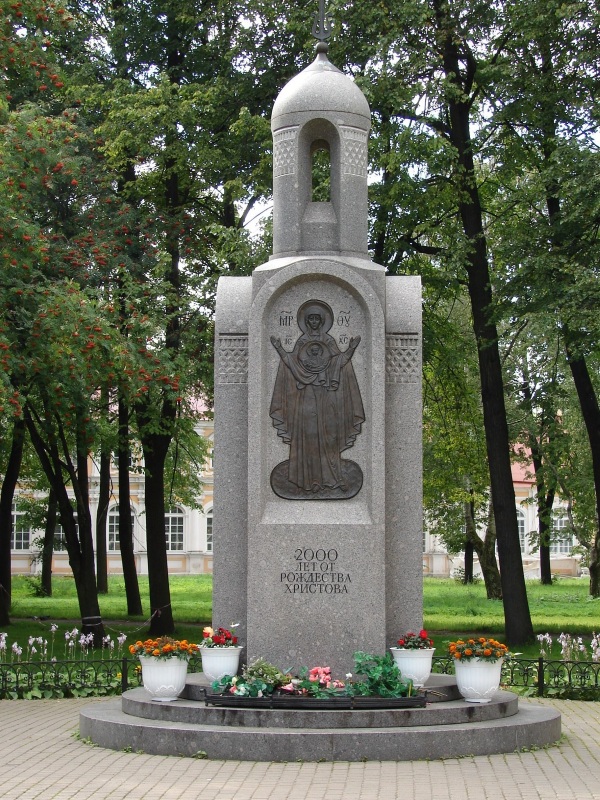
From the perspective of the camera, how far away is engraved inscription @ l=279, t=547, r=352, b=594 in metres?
11.5

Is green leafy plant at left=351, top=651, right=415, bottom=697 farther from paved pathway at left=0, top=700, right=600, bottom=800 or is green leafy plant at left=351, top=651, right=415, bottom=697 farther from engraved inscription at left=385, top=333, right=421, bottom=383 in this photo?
engraved inscription at left=385, top=333, right=421, bottom=383

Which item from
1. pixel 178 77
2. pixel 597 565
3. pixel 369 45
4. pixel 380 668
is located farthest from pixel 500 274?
pixel 597 565

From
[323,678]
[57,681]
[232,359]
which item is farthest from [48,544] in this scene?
[323,678]

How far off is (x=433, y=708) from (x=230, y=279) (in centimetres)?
465

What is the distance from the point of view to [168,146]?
2172 centimetres

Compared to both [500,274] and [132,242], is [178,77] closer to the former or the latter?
[132,242]

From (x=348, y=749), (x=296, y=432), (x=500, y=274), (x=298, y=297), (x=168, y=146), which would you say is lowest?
(x=348, y=749)

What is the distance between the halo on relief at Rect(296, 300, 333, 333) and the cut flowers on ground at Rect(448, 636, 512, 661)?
3.23 m

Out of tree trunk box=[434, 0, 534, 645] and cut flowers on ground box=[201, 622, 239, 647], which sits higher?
tree trunk box=[434, 0, 534, 645]

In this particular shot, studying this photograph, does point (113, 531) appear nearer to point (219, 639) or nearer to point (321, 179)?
point (321, 179)

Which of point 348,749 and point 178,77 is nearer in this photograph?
point 348,749

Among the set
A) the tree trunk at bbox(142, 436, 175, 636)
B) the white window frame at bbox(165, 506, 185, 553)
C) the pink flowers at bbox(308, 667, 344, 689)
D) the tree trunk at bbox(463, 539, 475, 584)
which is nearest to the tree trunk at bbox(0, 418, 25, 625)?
the tree trunk at bbox(142, 436, 175, 636)

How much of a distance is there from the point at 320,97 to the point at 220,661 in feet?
17.9

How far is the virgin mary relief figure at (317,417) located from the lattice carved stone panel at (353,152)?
1.66 m
